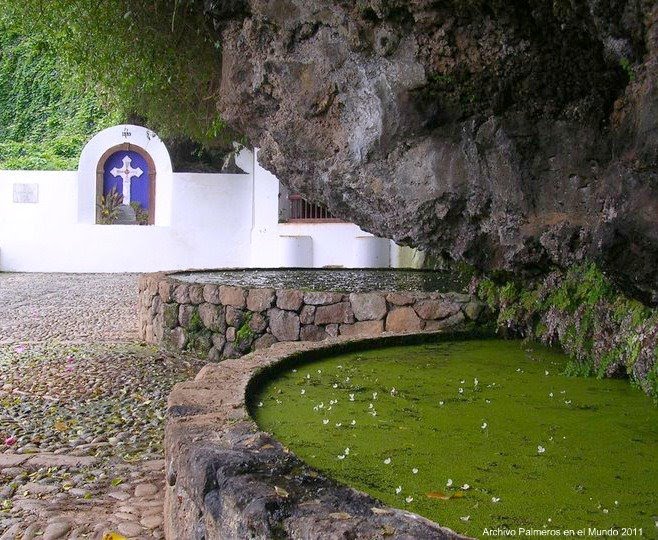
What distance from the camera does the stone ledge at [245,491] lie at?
2.07 m

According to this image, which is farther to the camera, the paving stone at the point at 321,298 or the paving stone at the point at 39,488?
the paving stone at the point at 321,298

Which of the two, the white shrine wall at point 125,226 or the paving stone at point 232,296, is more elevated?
the white shrine wall at point 125,226

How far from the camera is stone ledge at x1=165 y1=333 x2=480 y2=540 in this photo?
2.07m

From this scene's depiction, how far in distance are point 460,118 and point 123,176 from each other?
14.0m

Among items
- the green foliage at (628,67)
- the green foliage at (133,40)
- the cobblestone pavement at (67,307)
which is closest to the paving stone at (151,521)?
the green foliage at (628,67)

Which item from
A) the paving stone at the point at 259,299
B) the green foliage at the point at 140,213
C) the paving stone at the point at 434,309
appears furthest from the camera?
the green foliage at the point at 140,213

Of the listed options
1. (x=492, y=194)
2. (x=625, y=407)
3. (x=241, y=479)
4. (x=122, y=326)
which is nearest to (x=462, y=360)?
(x=625, y=407)

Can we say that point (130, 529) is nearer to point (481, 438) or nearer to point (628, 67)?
point (481, 438)

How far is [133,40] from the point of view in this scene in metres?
5.54

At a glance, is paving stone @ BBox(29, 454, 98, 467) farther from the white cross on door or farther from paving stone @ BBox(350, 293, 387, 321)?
the white cross on door

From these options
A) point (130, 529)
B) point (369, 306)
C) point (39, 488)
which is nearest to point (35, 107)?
point (369, 306)

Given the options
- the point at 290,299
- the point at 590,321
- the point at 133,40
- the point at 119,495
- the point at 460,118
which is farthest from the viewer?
the point at 290,299

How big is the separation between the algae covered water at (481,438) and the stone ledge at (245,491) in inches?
9.2

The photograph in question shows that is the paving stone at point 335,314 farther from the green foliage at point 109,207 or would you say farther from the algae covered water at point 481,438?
the green foliage at point 109,207
